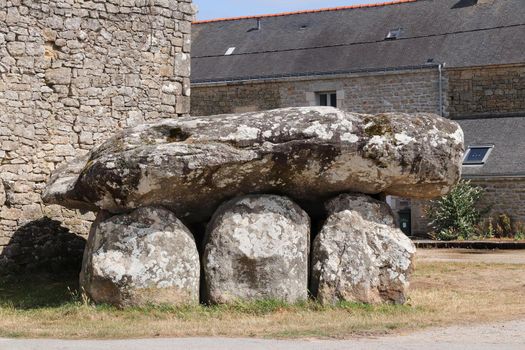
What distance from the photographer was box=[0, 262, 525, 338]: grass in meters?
8.34

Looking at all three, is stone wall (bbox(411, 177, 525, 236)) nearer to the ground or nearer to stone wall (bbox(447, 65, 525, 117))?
stone wall (bbox(447, 65, 525, 117))

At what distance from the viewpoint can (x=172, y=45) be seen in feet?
44.7

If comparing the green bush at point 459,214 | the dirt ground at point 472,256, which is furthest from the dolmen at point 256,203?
the green bush at point 459,214

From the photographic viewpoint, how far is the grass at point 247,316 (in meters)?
8.34

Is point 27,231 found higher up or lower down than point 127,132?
lower down

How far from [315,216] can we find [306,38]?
20419 mm

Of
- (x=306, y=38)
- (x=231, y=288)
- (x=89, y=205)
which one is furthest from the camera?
(x=306, y=38)

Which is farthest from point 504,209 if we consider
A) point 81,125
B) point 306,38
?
point 81,125

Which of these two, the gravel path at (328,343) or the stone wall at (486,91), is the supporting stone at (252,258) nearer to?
the gravel path at (328,343)

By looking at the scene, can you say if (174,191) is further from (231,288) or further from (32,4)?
(32,4)

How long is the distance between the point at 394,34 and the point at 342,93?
2826 mm

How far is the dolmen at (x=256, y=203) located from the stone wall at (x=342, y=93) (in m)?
16.9

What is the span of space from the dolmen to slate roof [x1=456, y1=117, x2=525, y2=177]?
42.6 feet

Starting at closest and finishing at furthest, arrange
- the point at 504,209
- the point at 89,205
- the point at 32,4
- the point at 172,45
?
the point at 89,205
the point at 32,4
the point at 172,45
the point at 504,209
